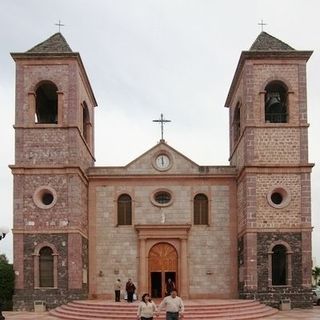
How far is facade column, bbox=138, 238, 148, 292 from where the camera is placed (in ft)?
112

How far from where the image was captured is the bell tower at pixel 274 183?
31.2 meters

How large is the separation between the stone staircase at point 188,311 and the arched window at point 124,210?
6.64 metres

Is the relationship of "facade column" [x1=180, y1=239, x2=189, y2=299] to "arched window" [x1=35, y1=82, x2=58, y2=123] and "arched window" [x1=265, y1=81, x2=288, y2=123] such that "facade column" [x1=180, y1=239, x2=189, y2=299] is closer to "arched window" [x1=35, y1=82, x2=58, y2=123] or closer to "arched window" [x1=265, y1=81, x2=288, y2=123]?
"arched window" [x1=265, y1=81, x2=288, y2=123]

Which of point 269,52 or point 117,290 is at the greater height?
point 269,52

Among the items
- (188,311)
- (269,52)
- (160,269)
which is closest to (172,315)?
(188,311)

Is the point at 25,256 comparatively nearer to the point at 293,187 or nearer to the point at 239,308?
the point at 239,308

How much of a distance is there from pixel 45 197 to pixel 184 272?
8.37 meters

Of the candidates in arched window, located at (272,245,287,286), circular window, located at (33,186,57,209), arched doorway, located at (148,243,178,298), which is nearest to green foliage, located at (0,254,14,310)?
circular window, located at (33,186,57,209)

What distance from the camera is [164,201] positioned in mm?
35531

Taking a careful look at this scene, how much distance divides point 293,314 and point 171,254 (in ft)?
27.6

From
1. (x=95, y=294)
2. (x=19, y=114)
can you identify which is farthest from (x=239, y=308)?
(x=19, y=114)

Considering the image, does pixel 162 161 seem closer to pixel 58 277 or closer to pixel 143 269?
pixel 143 269

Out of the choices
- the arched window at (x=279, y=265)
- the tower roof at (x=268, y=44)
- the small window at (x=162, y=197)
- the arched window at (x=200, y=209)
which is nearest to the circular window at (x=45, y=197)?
the small window at (x=162, y=197)

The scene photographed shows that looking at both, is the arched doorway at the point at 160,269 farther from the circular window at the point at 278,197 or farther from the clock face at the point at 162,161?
the circular window at the point at 278,197
